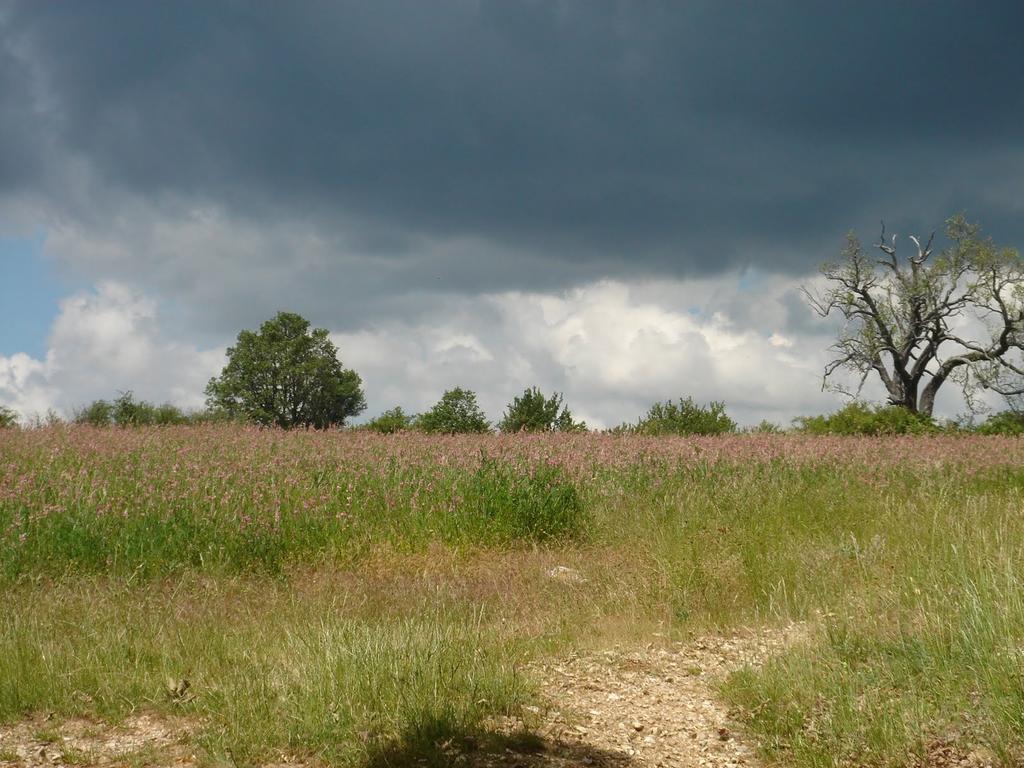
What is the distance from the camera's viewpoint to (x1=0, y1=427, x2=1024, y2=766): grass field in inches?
190

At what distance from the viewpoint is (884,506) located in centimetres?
1050

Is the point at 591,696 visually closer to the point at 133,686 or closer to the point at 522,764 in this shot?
the point at 522,764

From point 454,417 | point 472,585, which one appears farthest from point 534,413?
point 472,585

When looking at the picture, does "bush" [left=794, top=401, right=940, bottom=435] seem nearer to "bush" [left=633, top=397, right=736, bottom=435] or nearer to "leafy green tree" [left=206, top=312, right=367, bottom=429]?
"bush" [left=633, top=397, right=736, bottom=435]

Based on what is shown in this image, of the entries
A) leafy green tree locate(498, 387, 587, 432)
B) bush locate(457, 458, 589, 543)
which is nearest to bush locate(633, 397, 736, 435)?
leafy green tree locate(498, 387, 587, 432)

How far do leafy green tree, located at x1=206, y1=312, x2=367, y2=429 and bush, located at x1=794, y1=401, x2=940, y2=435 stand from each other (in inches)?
1041

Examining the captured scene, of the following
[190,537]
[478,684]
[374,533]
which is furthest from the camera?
[374,533]

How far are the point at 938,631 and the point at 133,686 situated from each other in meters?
5.23

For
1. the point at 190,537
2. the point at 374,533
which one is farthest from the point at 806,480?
the point at 190,537

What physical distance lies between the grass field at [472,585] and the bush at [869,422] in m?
10.3

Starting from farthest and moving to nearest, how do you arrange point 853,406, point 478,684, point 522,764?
point 853,406, point 478,684, point 522,764

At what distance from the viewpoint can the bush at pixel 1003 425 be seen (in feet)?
92.9

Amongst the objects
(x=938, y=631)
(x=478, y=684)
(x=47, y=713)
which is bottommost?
(x=47, y=713)

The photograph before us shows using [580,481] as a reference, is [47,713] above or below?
below
